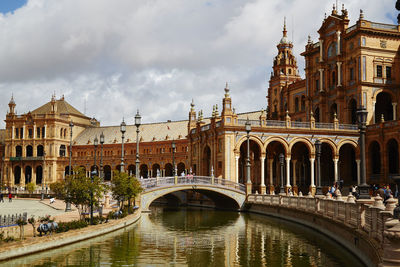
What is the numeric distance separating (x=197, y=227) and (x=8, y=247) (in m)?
17.9

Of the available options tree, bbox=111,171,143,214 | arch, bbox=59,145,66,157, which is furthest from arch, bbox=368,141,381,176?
arch, bbox=59,145,66,157

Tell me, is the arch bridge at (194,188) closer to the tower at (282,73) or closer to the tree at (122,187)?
the tree at (122,187)

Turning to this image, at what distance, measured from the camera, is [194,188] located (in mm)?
47875

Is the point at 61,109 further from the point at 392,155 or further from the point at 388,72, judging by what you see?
the point at 392,155

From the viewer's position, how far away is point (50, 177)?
11638 centimetres

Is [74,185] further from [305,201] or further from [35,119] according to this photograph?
[35,119]

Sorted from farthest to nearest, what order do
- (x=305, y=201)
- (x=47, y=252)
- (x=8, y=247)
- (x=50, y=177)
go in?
(x=50, y=177) < (x=305, y=201) < (x=47, y=252) < (x=8, y=247)

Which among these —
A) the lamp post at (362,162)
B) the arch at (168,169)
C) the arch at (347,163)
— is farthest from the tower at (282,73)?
the lamp post at (362,162)

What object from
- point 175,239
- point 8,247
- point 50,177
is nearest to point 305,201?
point 175,239

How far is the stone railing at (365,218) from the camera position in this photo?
13.6 metres

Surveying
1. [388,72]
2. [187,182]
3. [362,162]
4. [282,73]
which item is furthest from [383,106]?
[362,162]

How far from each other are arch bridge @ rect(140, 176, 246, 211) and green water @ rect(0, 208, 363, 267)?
1130 centimetres

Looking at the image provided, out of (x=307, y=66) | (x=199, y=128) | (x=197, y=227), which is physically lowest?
(x=197, y=227)

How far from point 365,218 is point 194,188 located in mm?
29408
